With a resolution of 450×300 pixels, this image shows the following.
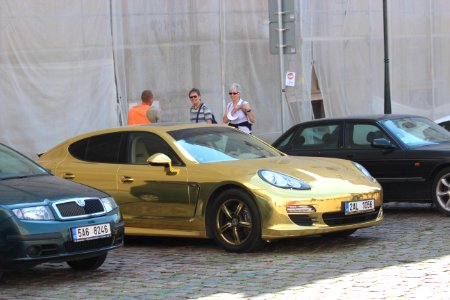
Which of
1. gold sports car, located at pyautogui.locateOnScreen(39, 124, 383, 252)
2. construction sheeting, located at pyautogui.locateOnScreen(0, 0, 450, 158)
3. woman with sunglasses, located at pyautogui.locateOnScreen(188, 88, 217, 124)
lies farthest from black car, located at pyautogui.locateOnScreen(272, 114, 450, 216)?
construction sheeting, located at pyautogui.locateOnScreen(0, 0, 450, 158)

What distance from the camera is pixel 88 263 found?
8781 mm

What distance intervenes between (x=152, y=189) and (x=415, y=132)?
4306 millimetres

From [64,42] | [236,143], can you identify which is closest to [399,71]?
[64,42]

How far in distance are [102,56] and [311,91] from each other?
6159mm

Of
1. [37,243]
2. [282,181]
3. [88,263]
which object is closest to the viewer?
[37,243]

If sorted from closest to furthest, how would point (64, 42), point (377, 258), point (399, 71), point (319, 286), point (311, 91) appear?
point (319, 286)
point (377, 258)
point (64, 42)
point (311, 91)
point (399, 71)

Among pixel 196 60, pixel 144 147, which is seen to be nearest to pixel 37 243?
pixel 144 147

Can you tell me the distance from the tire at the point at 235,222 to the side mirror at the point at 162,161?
0.61 m

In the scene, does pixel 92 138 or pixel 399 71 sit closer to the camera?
pixel 92 138

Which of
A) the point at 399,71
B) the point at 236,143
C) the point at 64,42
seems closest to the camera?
the point at 236,143

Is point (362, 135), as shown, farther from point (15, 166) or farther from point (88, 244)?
point (88, 244)

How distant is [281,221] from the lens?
9.12 m

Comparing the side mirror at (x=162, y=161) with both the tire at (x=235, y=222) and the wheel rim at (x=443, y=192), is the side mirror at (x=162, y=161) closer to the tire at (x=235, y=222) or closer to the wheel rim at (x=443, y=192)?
the tire at (x=235, y=222)

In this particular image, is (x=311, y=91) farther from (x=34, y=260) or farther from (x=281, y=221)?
(x=34, y=260)
